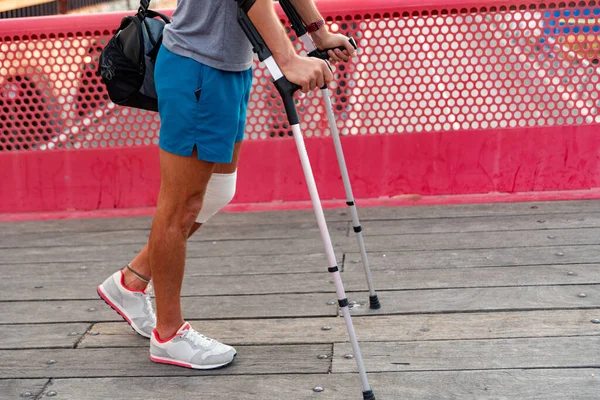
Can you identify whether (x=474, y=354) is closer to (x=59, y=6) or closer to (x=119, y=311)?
(x=119, y=311)

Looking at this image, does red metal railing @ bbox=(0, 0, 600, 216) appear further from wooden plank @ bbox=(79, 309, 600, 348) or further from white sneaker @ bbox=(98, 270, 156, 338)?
white sneaker @ bbox=(98, 270, 156, 338)

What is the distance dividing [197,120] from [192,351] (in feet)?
2.96

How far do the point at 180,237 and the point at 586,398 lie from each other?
151 centimetres

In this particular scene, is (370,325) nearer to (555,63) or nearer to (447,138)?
(447,138)

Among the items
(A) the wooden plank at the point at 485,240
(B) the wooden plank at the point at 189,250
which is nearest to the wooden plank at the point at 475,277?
(A) the wooden plank at the point at 485,240

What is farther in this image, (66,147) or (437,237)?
(66,147)

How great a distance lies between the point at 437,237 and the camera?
4.80 metres

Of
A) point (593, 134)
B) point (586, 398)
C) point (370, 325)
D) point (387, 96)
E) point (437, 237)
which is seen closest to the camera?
point (586, 398)

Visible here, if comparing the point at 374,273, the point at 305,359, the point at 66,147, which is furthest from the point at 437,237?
the point at 66,147

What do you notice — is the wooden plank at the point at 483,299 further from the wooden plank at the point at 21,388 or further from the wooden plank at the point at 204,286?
the wooden plank at the point at 21,388

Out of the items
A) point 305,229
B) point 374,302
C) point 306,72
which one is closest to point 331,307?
point 374,302

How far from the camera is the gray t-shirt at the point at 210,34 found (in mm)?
2918

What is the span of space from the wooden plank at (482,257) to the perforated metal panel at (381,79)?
1.13 metres

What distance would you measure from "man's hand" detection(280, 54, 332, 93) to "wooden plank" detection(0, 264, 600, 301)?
5.13 feet
